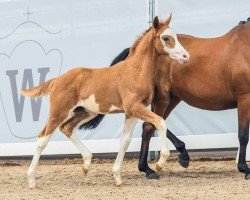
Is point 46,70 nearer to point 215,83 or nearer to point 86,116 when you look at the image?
point 86,116

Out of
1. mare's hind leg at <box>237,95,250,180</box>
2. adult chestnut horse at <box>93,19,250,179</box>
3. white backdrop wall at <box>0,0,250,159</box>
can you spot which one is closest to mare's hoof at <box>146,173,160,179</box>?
adult chestnut horse at <box>93,19,250,179</box>

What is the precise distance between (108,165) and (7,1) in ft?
8.96

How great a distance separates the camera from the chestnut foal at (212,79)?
6660mm

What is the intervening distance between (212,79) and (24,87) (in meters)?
2.86

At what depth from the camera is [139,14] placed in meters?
8.15

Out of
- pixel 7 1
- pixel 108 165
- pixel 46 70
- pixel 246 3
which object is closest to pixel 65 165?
pixel 108 165

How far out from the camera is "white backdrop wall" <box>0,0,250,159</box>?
25.8 ft

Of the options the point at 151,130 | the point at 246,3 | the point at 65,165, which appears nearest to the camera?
the point at 151,130

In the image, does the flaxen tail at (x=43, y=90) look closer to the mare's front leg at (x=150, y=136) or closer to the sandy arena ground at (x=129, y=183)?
the sandy arena ground at (x=129, y=183)

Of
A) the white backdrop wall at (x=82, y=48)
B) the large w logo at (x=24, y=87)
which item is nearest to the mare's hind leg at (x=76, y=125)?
the white backdrop wall at (x=82, y=48)

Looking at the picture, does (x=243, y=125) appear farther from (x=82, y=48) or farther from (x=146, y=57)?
(x=82, y=48)

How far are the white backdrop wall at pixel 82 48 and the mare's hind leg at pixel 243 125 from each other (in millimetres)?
1070

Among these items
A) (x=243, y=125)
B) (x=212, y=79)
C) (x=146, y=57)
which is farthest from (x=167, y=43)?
(x=243, y=125)

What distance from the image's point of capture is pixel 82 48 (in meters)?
8.36
